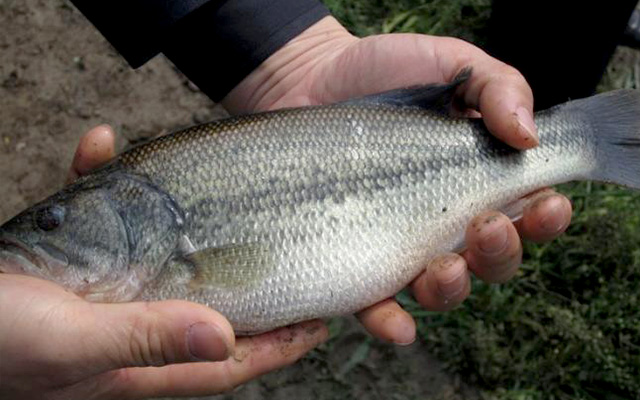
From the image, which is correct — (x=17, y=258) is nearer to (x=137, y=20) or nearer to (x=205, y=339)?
(x=205, y=339)

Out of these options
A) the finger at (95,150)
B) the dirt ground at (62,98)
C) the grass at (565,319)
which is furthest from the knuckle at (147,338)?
the grass at (565,319)

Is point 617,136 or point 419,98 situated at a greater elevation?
point 419,98

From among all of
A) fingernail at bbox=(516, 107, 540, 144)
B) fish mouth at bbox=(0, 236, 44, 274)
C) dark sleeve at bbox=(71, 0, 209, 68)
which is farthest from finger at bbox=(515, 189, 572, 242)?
fish mouth at bbox=(0, 236, 44, 274)

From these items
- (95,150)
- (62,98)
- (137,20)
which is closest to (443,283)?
(95,150)

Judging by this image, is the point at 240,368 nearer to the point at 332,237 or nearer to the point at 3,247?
the point at 332,237

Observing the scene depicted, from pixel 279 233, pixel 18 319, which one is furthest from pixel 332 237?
pixel 18 319

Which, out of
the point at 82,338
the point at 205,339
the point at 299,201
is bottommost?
the point at 299,201

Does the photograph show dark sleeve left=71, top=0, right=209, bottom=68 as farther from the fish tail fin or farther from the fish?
the fish tail fin
